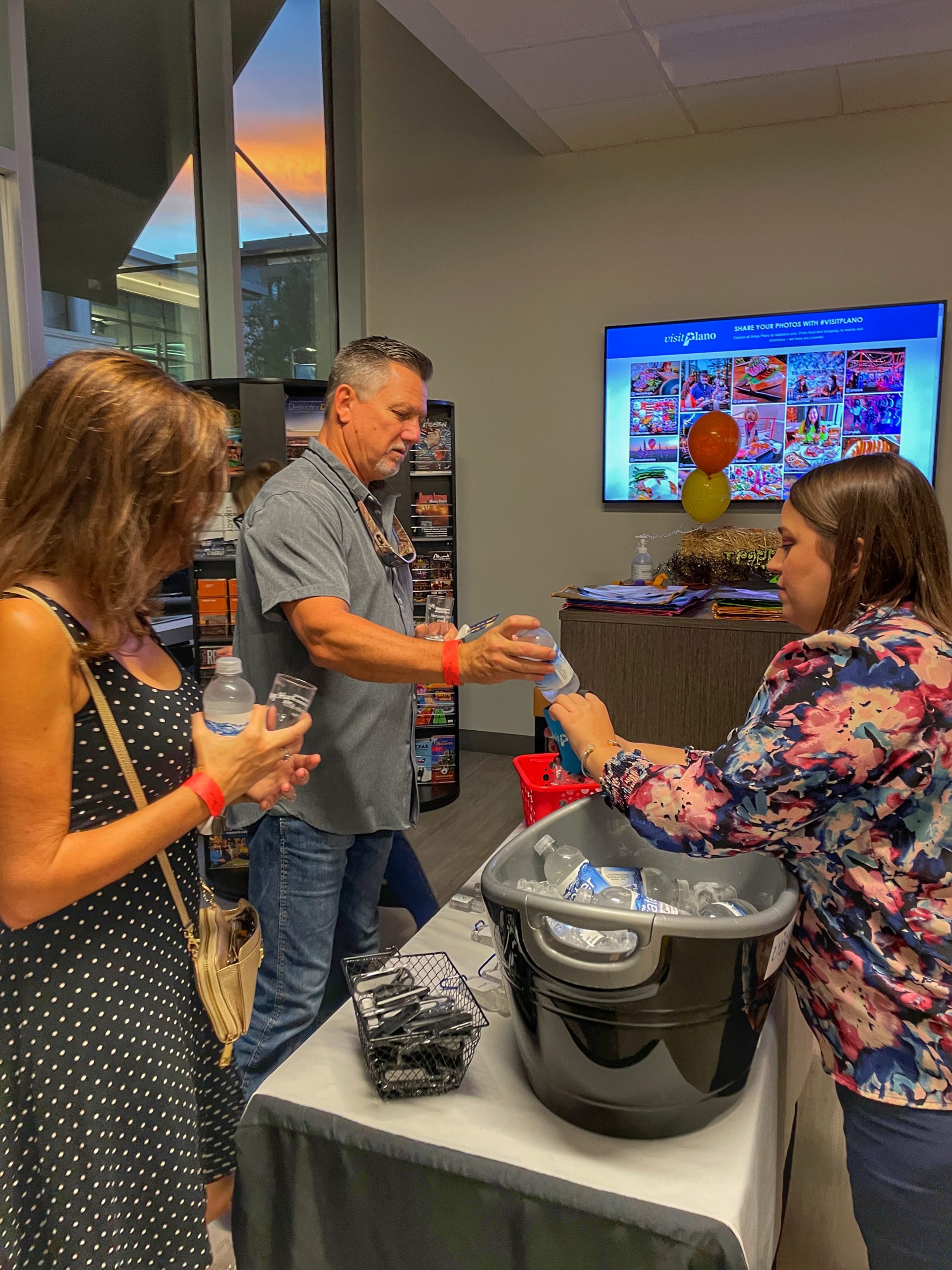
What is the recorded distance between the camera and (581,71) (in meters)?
3.64

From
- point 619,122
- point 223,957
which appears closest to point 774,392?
point 619,122

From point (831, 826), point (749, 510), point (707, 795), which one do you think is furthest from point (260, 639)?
point (749, 510)

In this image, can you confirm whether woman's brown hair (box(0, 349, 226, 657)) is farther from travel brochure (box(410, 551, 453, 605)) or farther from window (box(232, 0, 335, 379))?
window (box(232, 0, 335, 379))

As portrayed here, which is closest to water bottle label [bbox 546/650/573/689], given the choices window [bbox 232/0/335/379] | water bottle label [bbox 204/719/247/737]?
water bottle label [bbox 204/719/247/737]

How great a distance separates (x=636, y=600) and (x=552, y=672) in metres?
0.91

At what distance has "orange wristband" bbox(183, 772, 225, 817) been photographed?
1136mm

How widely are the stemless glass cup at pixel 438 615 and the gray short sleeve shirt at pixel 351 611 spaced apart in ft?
0.47

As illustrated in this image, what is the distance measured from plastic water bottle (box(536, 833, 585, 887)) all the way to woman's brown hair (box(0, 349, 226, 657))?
0.65m

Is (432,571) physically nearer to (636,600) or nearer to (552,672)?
(636,600)

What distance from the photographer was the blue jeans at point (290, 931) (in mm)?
1793

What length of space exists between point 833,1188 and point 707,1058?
130cm

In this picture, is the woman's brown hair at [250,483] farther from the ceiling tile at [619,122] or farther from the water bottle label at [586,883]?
the water bottle label at [586,883]

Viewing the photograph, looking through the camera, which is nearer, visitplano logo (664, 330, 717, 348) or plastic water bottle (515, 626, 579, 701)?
plastic water bottle (515, 626, 579, 701)

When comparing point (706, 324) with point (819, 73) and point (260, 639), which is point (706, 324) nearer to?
point (819, 73)
